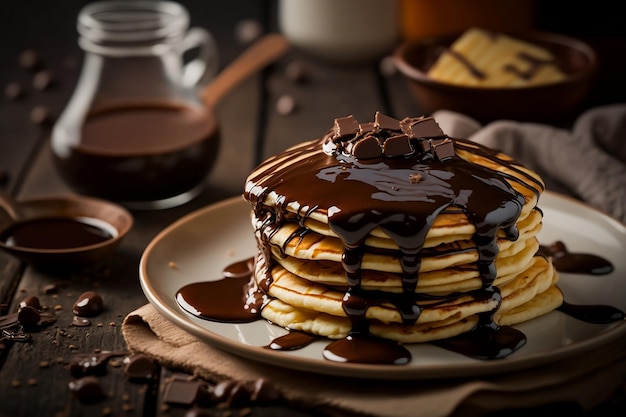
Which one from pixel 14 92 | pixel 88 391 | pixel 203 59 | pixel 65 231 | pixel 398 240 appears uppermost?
pixel 398 240

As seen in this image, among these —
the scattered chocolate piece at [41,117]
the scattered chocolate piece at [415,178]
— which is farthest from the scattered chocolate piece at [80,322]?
the scattered chocolate piece at [41,117]

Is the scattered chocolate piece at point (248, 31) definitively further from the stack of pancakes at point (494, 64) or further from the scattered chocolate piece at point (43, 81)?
the stack of pancakes at point (494, 64)

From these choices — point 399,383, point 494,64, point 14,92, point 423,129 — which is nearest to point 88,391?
point 399,383

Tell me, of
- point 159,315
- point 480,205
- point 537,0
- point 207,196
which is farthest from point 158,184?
point 537,0

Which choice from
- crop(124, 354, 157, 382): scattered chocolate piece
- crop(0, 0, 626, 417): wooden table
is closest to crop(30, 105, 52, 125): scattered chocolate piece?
crop(0, 0, 626, 417): wooden table

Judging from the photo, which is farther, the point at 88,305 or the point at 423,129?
the point at 88,305

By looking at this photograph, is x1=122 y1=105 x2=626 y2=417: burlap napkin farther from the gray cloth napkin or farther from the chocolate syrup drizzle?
the gray cloth napkin

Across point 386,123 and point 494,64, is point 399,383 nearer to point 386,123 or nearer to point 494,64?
point 386,123
